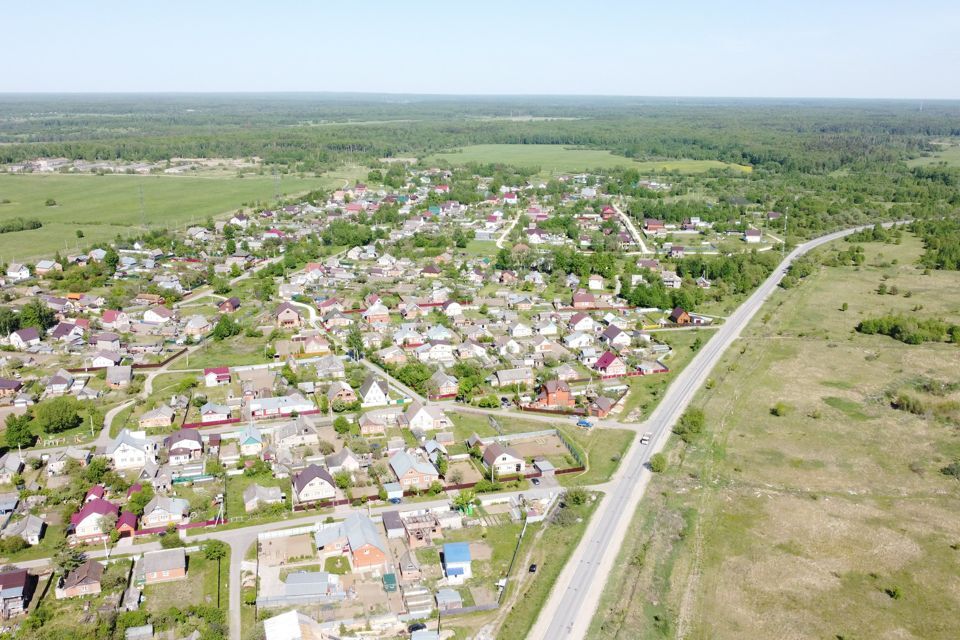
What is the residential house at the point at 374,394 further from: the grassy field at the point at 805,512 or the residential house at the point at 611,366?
the grassy field at the point at 805,512

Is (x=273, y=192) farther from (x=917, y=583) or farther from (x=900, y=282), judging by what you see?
(x=917, y=583)

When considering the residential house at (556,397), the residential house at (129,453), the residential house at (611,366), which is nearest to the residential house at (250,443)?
the residential house at (129,453)

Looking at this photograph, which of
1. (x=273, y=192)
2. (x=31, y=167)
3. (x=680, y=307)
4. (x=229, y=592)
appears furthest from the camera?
(x=31, y=167)

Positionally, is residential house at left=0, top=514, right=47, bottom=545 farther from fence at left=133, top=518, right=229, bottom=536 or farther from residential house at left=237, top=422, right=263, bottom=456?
residential house at left=237, top=422, right=263, bottom=456

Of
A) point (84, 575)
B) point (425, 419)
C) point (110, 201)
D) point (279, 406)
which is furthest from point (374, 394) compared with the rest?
point (110, 201)

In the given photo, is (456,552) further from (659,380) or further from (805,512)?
(659,380)

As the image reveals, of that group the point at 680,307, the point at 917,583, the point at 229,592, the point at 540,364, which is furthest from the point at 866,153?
the point at 229,592
